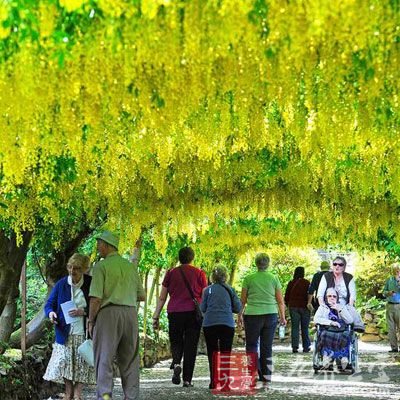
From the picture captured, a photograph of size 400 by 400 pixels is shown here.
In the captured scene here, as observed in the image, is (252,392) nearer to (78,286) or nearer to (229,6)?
(78,286)

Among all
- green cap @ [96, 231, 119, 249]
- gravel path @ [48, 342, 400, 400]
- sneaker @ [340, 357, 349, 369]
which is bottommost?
gravel path @ [48, 342, 400, 400]

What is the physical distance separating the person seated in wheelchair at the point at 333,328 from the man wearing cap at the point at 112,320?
3997mm

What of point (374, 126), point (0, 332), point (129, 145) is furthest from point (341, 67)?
point (0, 332)

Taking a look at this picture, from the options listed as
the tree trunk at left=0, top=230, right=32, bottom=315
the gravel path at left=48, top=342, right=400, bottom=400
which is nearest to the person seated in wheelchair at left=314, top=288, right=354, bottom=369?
the gravel path at left=48, top=342, right=400, bottom=400

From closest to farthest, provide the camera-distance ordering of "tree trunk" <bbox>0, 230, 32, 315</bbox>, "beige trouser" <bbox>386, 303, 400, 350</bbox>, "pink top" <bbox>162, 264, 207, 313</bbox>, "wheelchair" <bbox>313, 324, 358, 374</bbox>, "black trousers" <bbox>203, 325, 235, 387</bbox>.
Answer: "tree trunk" <bbox>0, 230, 32, 315</bbox>, "pink top" <bbox>162, 264, 207, 313</bbox>, "black trousers" <bbox>203, 325, 235, 387</bbox>, "wheelchair" <bbox>313, 324, 358, 374</bbox>, "beige trouser" <bbox>386, 303, 400, 350</bbox>

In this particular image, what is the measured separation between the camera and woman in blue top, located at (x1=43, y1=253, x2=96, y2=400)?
314 inches

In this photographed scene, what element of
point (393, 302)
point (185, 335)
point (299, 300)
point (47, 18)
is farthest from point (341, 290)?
point (47, 18)

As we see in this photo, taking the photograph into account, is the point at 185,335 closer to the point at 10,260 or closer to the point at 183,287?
the point at 183,287

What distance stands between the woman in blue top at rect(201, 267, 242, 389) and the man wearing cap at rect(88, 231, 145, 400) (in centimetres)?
230

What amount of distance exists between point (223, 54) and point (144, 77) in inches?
20.1

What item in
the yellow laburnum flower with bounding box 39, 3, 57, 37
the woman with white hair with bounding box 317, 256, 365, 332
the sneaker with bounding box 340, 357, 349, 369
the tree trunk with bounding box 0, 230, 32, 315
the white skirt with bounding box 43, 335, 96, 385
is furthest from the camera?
the sneaker with bounding box 340, 357, 349, 369

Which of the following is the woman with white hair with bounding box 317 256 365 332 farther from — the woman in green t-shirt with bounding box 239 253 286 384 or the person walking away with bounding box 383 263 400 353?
the person walking away with bounding box 383 263 400 353

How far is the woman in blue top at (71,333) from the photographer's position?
7984 mm

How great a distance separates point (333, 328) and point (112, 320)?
457 cm
